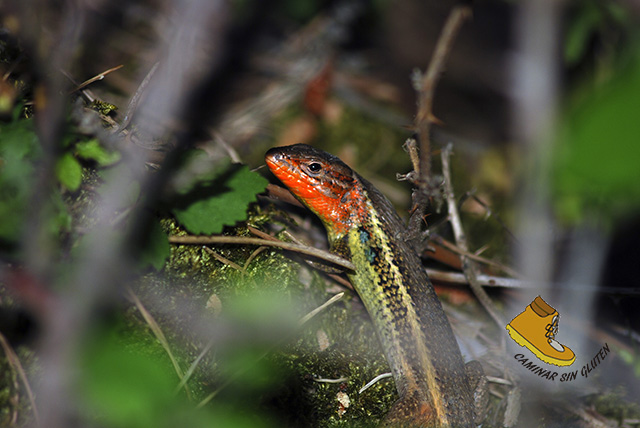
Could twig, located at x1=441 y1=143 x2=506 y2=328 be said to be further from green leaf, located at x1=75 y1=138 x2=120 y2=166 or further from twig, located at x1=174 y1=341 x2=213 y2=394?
green leaf, located at x1=75 y1=138 x2=120 y2=166

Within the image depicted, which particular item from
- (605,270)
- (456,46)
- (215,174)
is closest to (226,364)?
(215,174)

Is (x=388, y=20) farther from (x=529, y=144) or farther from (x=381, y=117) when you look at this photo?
(x=529, y=144)

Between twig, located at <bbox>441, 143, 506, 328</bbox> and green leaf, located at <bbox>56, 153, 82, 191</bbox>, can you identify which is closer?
green leaf, located at <bbox>56, 153, 82, 191</bbox>

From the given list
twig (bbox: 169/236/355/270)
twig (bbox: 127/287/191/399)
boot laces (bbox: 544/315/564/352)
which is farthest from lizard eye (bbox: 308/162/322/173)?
boot laces (bbox: 544/315/564/352)

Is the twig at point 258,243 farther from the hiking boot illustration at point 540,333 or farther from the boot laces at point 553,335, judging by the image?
the boot laces at point 553,335

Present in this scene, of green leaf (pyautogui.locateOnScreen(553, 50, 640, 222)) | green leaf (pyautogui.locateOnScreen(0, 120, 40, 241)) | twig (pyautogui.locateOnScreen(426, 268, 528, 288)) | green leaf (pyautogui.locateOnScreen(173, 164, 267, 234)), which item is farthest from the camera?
twig (pyautogui.locateOnScreen(426, 268, 528, 288))

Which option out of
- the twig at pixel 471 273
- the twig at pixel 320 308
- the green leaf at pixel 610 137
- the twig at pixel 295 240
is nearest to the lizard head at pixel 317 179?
the twig at pixel 295 240

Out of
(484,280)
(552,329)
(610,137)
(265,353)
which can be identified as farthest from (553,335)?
(610,137)
